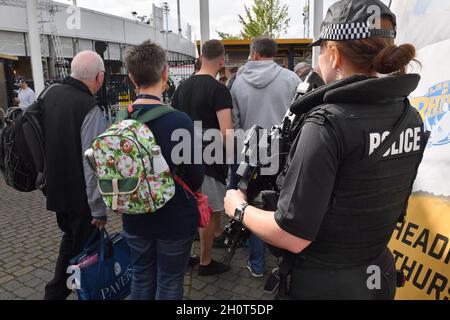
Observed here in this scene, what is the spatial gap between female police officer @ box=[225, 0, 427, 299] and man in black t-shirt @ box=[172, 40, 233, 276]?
2003 millimetres

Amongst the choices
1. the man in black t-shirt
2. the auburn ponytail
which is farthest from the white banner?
the man in black t-shirt

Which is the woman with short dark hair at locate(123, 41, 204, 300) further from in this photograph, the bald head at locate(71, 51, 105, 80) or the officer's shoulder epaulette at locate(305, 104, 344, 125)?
the officer's shoulder epaulette at locate(305, 104, 344, 125)

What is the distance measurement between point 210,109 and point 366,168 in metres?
2.33

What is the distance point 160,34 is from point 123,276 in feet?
120

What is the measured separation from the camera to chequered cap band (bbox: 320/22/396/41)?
4.24 ft


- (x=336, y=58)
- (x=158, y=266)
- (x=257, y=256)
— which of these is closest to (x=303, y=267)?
(x=336, y=58)

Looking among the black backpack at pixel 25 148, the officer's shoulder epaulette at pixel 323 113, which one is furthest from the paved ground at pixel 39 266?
the officer's shoulder epaulette at pixel 323 113

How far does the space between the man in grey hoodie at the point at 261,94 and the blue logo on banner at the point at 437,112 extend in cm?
133

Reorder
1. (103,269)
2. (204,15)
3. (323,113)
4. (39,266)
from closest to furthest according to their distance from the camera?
1. (323,113)
2. (103,269)
3. (39,266)
4. (204,15)

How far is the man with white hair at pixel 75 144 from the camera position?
8.80 ft

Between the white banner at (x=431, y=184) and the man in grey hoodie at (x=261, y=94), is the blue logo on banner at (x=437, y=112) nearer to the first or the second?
the white banner at (x=431, y=184)

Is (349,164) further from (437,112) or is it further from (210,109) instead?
(210,109)

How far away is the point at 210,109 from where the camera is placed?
11.3 feet

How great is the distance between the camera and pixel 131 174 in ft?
6.84
